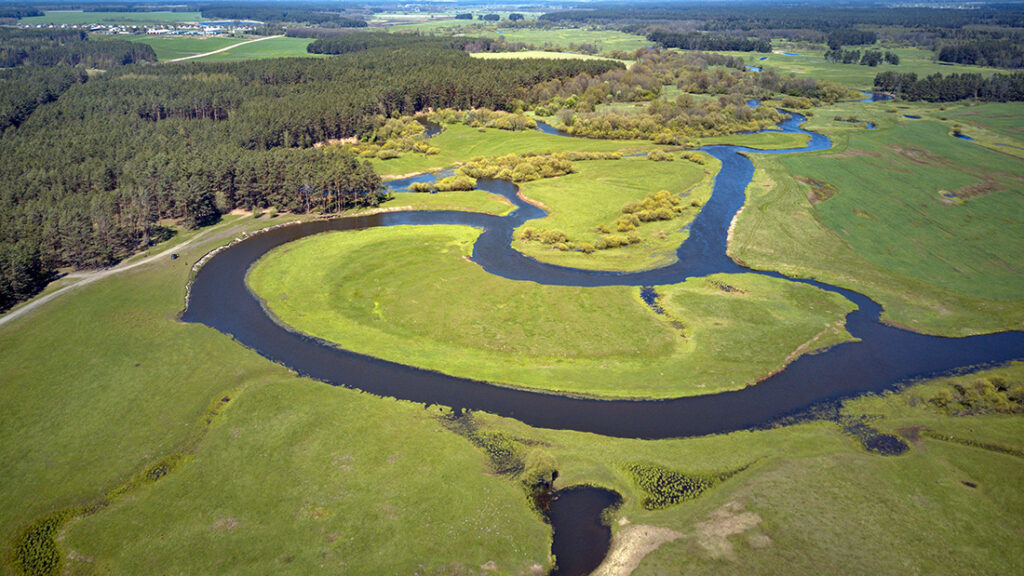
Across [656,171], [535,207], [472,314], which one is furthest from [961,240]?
[472,314]

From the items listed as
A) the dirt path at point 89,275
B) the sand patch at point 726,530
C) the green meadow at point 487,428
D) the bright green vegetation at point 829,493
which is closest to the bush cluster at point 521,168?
the green meadow at point 487,428

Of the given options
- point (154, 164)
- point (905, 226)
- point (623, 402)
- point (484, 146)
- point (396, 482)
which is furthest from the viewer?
point (484, 146)

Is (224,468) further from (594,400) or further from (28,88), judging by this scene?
(28,88)

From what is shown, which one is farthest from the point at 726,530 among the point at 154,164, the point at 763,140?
the point at 763,140

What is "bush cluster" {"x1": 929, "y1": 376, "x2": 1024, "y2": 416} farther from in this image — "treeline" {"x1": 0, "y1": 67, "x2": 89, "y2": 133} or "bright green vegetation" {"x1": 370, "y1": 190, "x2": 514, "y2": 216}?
"treeline" {"x1": 0, "y1": 67, "x2": 89, "y2": 133}

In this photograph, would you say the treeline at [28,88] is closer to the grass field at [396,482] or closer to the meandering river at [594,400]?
the meandering river at [594,400]

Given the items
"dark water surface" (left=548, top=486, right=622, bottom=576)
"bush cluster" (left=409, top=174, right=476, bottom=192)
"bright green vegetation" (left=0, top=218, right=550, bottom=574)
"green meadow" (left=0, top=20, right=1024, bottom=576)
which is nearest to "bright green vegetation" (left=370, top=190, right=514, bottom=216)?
"bush cluster" (left=409, top=174, right=476, bottom=192)

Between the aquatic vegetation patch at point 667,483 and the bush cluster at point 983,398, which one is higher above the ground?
the bush cluster at point 983,398
